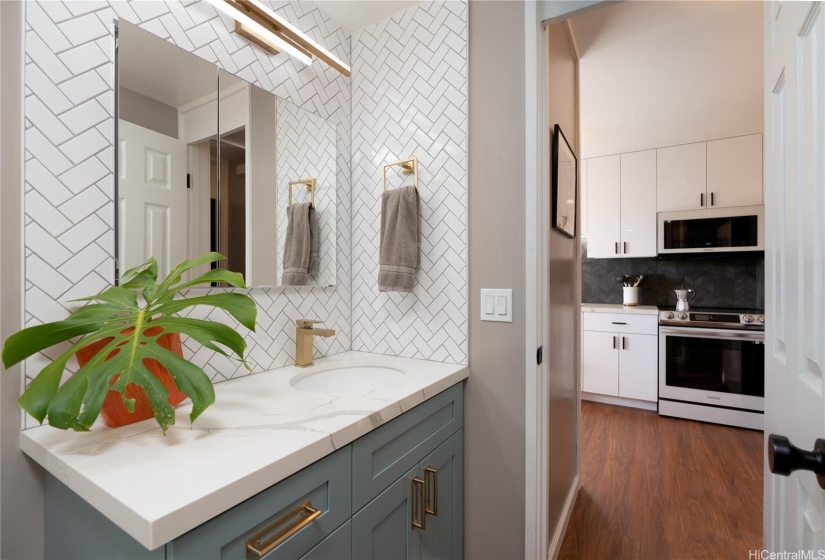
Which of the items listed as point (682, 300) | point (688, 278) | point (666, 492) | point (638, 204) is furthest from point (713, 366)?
point (638, 204)

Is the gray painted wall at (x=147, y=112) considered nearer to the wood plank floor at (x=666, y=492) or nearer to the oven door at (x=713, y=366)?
the wood plank floor at (x=666, y=492)

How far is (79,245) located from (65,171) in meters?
0.18

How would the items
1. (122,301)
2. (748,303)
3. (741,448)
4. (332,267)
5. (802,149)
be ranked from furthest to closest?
(748,303) → (741,448) → (332,267) → (122,301) → (802,149)

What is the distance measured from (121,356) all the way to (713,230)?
14.1ft

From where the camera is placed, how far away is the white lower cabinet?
11.6 ft

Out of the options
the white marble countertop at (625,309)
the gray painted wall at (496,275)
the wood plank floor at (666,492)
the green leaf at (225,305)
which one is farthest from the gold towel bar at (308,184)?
the white marble countertop at (625,309)

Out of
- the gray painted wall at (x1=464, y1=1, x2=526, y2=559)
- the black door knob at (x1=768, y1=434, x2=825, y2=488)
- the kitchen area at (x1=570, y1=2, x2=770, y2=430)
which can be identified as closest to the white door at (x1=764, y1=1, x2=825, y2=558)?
the black door knob at (x1=768, y1=434, x2=825, y2=488)

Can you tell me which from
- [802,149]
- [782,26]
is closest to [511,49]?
[782,26]

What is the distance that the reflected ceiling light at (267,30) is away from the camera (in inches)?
48.4

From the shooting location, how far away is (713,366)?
10.7 ft

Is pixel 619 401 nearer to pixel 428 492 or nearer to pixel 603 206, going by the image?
pixel 603 206

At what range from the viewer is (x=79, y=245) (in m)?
0.96

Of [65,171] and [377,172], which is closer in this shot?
[65,171]

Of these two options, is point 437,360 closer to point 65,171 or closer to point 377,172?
point 377,172
